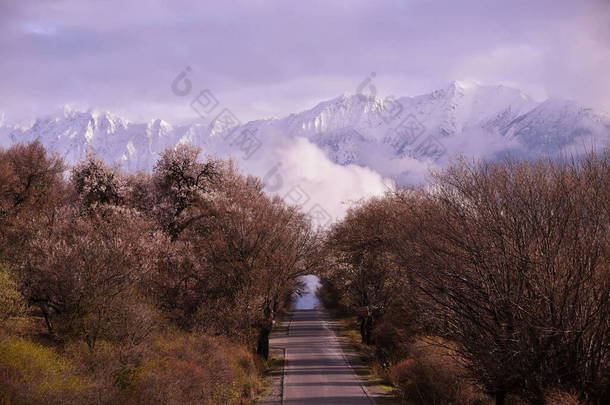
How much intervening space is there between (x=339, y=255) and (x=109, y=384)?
3114 centimetres

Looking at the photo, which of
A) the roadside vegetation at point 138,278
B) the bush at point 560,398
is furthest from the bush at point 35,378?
the bush at point 560,398

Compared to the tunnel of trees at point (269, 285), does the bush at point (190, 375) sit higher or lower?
lower

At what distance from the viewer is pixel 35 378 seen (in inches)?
639

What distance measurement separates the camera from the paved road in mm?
28609

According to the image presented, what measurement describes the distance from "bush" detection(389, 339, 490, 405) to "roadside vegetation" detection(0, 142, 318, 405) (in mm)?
7413

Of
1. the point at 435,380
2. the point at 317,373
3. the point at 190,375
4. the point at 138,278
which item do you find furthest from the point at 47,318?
the point at 317,373

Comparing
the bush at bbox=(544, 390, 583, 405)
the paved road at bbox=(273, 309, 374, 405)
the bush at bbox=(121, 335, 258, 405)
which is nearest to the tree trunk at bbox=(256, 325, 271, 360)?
the paved road at bbox=(273, 309, 374, 405)

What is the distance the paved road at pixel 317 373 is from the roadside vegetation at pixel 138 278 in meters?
2.19

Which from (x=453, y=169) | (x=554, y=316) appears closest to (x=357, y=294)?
(x=453, y=169)

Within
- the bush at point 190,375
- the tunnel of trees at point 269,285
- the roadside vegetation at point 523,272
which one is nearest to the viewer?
the roadside vegetation at point 523,272

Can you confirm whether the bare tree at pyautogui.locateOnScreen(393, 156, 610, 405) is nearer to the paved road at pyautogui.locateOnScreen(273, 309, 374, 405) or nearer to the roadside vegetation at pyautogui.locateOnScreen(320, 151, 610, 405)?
the roadside vegetation at pyautogui.locateOnScreen(320, 151, 610, 405)

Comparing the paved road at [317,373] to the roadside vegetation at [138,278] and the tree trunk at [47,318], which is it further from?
the tree trunk at [47,318]

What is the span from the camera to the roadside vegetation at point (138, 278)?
62.4 feet

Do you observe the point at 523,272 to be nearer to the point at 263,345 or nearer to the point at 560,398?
the point at 560,398
